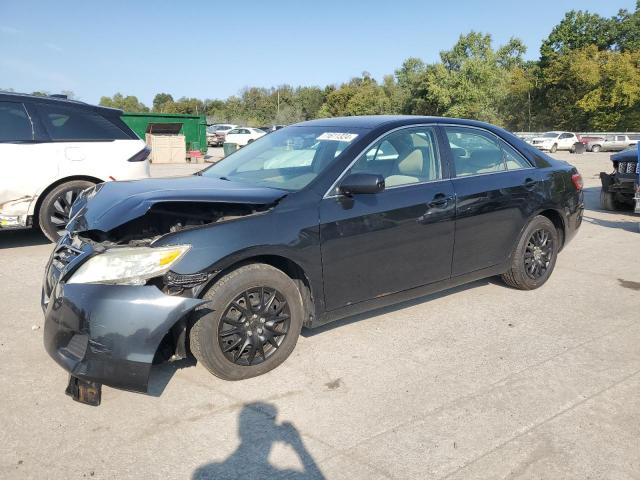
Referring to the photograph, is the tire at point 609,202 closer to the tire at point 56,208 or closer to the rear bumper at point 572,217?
the rear bumper at point 572,217

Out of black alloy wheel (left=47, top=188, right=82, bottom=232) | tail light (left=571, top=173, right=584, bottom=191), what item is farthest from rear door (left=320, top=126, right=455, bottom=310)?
black alloy wheel (left=47, top=188, right=82, bottom=232)

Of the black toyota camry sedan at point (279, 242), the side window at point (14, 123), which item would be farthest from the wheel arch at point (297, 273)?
the side window at point (14, 123)

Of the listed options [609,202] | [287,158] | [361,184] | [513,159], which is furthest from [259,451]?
[609,202]

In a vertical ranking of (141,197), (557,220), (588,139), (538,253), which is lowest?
(538,253)

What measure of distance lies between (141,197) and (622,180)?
900 centimetres

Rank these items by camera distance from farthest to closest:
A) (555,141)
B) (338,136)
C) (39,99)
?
(555,141), (39,99), (338,136)

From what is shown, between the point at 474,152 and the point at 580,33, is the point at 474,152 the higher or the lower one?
the lower one

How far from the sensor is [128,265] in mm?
2898

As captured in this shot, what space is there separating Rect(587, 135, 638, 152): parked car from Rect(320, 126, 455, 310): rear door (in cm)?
3934

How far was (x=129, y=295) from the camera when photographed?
2.81 meters

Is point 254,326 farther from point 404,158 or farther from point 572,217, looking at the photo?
point 572,217

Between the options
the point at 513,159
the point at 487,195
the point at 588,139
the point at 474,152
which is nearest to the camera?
the point at 487,195

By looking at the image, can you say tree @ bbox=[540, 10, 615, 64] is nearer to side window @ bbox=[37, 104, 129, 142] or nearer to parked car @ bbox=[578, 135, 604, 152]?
parked car @ bbox=[578, 135, 604, 152]

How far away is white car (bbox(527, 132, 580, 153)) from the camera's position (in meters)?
36.5
